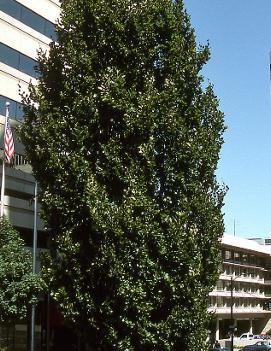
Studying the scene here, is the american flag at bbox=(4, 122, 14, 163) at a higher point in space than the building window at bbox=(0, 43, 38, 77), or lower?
lower

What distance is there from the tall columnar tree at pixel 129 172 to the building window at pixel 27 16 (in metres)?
15.6

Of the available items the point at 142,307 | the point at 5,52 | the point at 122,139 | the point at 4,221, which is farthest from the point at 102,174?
the point at 5,52

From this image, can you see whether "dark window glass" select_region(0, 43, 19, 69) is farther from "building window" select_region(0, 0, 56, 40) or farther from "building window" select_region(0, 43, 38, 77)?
"building window" select_region(0, 0, 56, 40)

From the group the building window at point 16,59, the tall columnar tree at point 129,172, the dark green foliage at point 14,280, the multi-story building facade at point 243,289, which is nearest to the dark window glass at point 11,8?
the building window at point 16,59

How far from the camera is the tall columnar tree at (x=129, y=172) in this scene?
20.0m

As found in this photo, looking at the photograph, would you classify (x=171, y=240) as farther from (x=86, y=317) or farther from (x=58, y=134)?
(x=58, y=134)

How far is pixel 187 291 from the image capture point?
20.3 metres

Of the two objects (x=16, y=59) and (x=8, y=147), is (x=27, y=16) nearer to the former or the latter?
(x=16, y=59)

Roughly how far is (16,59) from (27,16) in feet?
12.0

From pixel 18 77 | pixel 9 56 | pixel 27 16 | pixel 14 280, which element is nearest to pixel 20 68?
pixel 18 77

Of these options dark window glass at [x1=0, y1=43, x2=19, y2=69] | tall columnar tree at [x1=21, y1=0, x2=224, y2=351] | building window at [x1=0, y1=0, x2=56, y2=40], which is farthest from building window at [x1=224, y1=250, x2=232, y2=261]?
tall columnar tree at [x1=21, y1=0, x2=224, y2=351]

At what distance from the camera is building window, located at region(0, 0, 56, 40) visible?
38.2m

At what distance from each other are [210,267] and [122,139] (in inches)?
240

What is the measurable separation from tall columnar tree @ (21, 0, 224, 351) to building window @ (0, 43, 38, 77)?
1456 centimetres
